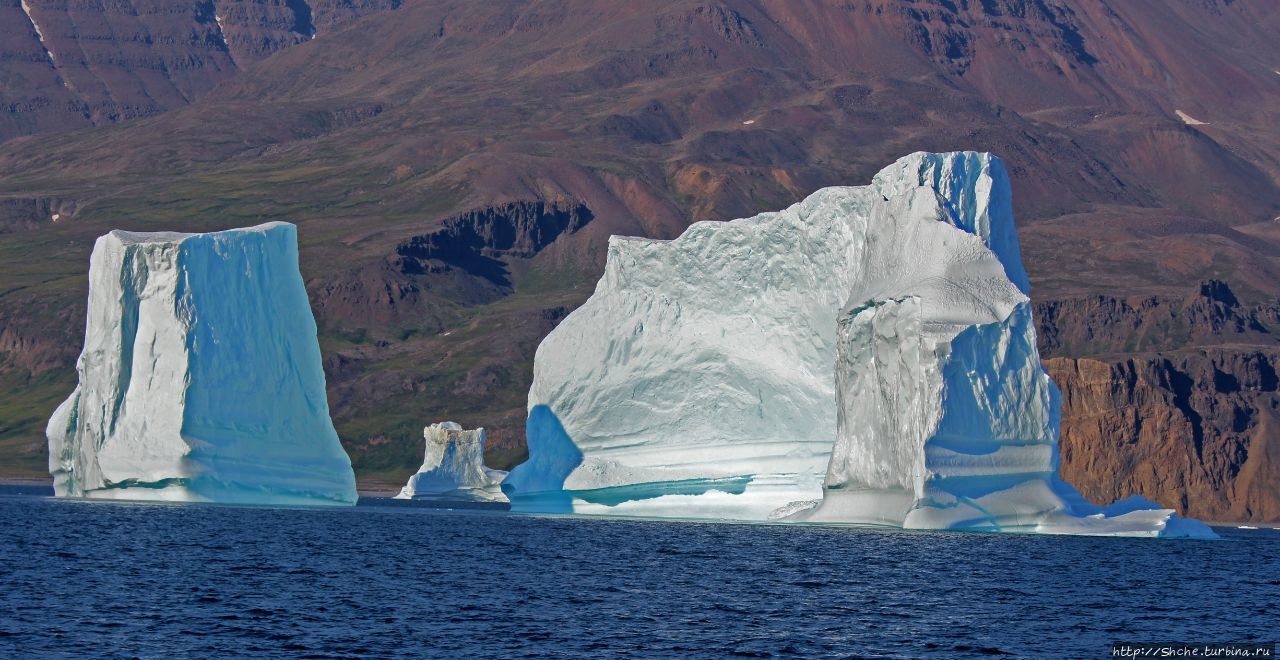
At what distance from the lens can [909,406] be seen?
6612 cm

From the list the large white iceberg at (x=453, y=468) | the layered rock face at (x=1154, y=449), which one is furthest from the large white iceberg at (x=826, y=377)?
the layered rock face at (x=1154, y=449)

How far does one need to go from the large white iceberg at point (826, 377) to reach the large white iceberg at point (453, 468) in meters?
41.8

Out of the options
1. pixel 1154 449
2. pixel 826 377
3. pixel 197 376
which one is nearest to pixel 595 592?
pixel 826 377

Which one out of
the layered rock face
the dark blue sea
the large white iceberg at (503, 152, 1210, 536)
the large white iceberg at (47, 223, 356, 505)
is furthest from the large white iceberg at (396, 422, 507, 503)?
the layered rock face

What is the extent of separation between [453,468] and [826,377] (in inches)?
2335

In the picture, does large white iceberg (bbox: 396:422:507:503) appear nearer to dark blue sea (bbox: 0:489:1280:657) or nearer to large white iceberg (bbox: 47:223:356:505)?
large white iceberg (bbox: 47:223:356:505)

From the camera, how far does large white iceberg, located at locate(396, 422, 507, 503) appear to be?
5123 inches

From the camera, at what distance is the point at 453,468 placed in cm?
13125

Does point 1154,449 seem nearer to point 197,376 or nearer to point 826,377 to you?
point 826,377

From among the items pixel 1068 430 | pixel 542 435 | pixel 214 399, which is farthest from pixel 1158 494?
pixel 214 399

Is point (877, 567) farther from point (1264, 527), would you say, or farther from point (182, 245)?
point (1264, 527)

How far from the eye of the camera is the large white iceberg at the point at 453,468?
130125 millimetres

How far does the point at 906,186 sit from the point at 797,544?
13.7m

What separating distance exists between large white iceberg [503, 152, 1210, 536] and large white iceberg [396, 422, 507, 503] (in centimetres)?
4175
